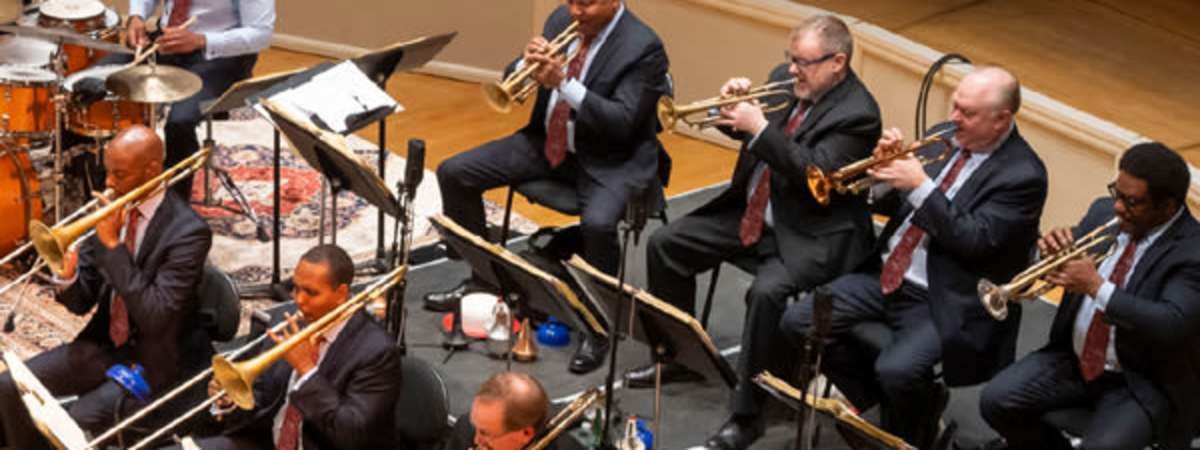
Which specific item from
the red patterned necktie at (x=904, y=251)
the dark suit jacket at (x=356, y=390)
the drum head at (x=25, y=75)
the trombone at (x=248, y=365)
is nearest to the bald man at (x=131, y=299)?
the trombone at (x=248, y=365)

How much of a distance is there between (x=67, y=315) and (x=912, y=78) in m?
4.01

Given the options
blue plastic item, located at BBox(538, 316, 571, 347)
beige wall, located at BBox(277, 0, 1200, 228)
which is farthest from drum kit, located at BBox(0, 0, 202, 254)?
beige wall, located at BBox(277, 0, 1200, 228)

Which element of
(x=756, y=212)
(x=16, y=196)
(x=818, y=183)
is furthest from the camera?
(x=16, y=196)

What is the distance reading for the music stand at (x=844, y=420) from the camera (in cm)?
577

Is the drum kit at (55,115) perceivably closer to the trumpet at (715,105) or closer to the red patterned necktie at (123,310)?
the red patterned necktie at (123,310)

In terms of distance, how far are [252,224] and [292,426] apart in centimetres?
301

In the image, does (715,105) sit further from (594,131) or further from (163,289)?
(163,289)

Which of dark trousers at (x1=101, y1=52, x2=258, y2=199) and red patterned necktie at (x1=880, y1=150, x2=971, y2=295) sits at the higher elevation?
red patterned necktie at (x1=880, y1=150, x2=971, y2=295)

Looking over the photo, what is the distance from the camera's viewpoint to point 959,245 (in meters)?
6.48

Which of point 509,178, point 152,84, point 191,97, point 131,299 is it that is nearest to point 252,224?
point 191,97

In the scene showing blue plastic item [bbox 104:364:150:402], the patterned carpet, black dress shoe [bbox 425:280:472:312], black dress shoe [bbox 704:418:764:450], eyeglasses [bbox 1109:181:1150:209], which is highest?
eyeglasses [bbox 1109:181:1150:209]

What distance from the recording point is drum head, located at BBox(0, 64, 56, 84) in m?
8.17

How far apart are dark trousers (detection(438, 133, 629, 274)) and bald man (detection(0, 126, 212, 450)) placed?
1.48m

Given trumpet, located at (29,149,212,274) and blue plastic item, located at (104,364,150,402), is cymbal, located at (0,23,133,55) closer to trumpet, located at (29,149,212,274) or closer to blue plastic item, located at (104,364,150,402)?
trumpet, located at (29,149,212,274)
